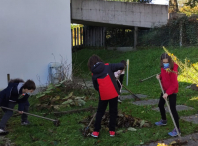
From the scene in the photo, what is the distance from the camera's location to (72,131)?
4367 mm

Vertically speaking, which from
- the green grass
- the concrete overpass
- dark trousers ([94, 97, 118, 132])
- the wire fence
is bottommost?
the green grass

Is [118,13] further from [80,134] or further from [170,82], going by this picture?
[80,134]

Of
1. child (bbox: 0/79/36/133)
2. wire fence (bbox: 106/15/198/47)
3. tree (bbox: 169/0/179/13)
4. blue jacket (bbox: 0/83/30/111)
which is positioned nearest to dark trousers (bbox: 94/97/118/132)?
child (bbox: 0/79/36/133)

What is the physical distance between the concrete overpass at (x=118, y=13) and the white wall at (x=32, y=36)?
15.6ft

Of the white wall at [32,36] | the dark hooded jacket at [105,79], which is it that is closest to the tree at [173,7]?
the white wall at [32,36]

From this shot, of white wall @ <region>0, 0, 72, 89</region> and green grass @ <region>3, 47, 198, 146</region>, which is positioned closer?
green grass @ <region>3, 47, 198, 146</region>

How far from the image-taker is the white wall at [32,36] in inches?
314

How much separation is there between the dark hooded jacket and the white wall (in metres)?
5.19

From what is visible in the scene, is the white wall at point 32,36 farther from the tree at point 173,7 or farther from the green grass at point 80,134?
the tree at point 173,7

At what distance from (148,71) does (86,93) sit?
4907mm

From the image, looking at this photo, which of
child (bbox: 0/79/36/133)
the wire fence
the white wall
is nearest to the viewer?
child (bbox: 0/79/36/133)

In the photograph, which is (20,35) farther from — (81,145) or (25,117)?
(81,145)

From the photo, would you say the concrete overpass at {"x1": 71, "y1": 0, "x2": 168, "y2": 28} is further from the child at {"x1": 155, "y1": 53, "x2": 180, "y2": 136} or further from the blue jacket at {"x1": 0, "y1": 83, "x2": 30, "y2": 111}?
the child at {"x1": 155, "y1": 53, "x2": 180, "y2": 136}

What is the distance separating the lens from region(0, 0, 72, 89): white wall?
26.2 ft
